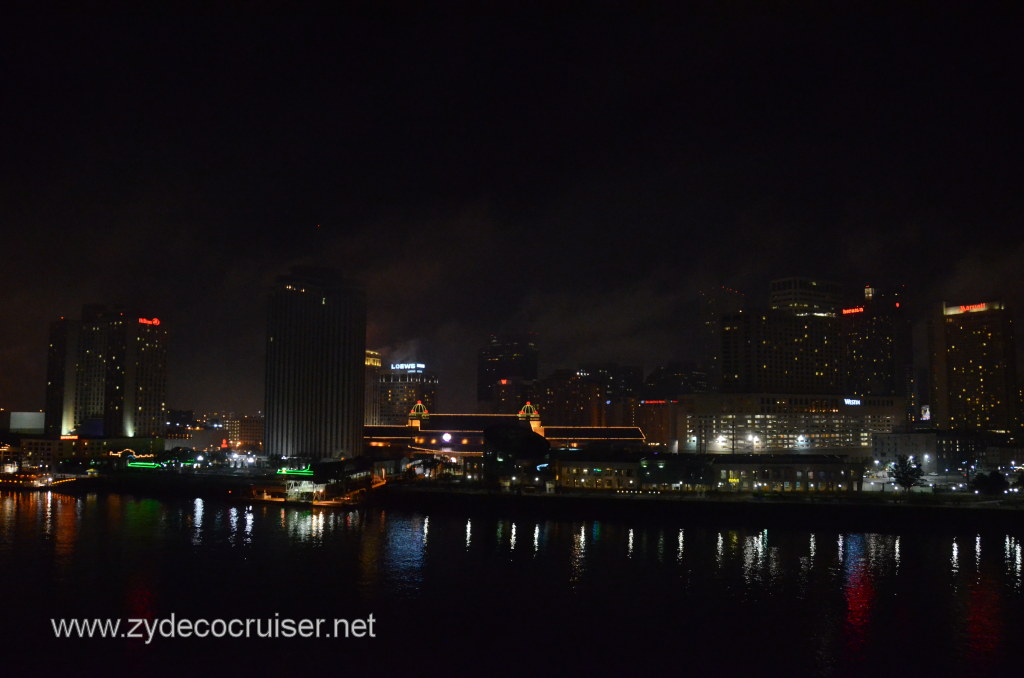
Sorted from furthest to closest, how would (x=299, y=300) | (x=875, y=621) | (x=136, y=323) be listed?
(x=136, y=323)
(x=299, y=300)
(x=875, y=621)

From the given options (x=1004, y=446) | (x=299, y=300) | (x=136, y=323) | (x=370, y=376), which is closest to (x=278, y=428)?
(x=299, y=300)

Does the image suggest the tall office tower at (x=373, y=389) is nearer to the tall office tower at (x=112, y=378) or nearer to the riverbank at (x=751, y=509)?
the tall office tower at (x=112, y=378)

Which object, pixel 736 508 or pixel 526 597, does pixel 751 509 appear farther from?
pixel 526 597

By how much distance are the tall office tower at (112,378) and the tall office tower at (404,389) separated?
140 ft

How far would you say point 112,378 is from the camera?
97.6 meters

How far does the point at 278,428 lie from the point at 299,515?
38938 millimetres

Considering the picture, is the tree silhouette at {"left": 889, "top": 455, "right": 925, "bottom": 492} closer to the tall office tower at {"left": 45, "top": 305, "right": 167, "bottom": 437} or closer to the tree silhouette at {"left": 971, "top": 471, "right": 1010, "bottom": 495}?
the tree silhouette at {"left": 971, "top": 471, "right": 1010, "bottom": 495}

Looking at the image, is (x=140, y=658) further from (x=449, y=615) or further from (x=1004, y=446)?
(x=1004, y=446)

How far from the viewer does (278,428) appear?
8488 cm

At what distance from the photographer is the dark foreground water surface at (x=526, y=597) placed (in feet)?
67.6

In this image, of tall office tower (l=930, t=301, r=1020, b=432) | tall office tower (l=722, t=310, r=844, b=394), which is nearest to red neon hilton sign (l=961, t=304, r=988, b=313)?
tall office tower (l=930, t=301, r=1020, b=432)

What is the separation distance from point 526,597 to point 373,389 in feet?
379

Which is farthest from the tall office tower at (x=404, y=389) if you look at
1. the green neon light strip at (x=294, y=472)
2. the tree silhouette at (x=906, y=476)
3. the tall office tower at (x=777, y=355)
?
the tree silhouette at (x=906, y=476)

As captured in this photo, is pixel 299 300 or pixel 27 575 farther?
pixel 299 300
